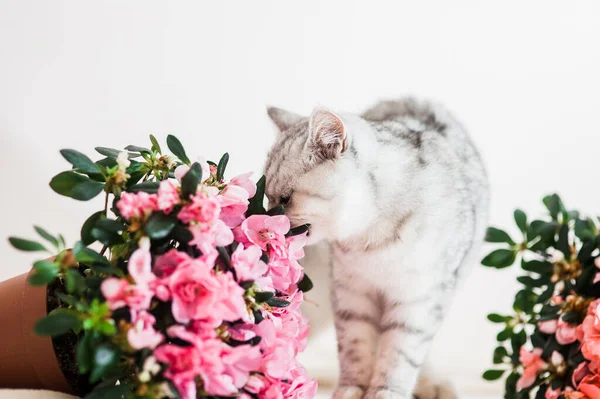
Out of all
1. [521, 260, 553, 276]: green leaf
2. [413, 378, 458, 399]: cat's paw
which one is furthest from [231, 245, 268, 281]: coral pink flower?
[413, 378, 458, 399]: cat's paw

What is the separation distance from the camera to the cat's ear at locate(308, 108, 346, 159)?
3.07 ft

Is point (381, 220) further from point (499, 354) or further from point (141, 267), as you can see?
point (141, 267)

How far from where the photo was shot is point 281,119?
1155mm

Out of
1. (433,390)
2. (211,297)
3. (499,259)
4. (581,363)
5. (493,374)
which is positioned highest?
(211,297)

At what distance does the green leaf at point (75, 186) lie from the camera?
0.70 m

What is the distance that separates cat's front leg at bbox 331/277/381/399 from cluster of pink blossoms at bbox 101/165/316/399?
37 cm

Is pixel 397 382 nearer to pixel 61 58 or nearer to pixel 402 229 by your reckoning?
pixel 402 229

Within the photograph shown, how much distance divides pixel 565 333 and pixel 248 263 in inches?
21.9

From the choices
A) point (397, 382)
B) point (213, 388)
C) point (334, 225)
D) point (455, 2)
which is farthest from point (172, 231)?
point (455, 2)

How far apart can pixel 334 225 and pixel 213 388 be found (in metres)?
0.43

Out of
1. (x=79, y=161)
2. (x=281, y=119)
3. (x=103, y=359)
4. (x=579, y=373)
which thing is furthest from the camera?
(x=281, y=119)

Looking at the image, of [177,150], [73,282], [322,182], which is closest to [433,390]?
[322,182]

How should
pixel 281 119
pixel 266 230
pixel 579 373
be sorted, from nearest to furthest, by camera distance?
1. pixel 266 230
2. pixel 579 373
3. pixel 281 119

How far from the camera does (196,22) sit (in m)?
1.41
